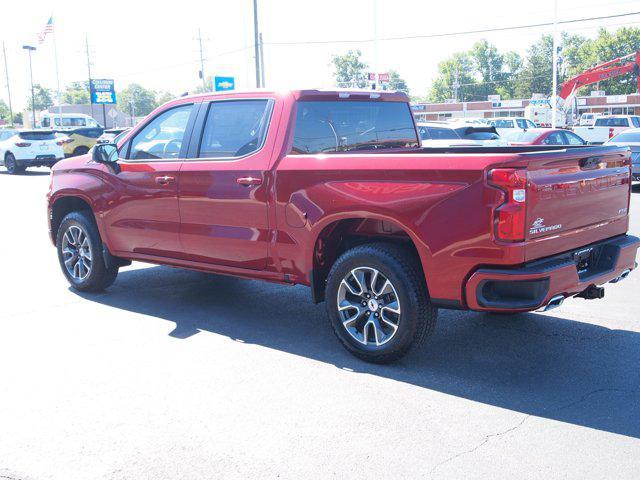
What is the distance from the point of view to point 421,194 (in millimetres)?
4703

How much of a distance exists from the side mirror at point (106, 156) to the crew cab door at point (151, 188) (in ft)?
0.16

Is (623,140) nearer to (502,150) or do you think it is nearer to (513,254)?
(502,150)

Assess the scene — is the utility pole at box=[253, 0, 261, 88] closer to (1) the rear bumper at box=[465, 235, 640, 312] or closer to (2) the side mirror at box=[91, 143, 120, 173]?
(2) the side mirror at box=[91, 143, 120, 173]

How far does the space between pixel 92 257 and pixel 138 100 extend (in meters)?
184

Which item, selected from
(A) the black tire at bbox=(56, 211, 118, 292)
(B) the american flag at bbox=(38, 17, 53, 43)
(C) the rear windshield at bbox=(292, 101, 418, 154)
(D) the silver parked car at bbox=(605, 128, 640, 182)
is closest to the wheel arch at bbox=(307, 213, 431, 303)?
(C) the rear windshield at bbox=(292, 101, 418, 154)

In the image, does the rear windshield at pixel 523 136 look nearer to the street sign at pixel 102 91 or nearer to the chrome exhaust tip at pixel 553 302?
the chrome exhaust tip at pixel 553 302

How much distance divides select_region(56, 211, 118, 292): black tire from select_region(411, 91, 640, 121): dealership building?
61.4 meters

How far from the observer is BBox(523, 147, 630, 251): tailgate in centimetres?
448

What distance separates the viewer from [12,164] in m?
28.3

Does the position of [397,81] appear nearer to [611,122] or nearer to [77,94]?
[77,94]

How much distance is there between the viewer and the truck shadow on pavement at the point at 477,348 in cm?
447

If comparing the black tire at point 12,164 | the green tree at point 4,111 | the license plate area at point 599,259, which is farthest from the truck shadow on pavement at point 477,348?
the green tree at point 4,111

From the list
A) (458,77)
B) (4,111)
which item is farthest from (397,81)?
(4,111)

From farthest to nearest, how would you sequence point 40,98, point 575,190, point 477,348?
point 40,98
point 477,348
point 575,190
